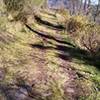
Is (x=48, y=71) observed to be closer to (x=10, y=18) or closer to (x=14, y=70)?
(x=14, y=70)

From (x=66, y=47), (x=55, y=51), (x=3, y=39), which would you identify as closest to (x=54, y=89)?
(x=3, y=39)

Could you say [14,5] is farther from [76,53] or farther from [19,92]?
[19,92]

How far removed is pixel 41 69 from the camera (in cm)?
852

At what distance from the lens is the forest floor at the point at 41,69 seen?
692cm

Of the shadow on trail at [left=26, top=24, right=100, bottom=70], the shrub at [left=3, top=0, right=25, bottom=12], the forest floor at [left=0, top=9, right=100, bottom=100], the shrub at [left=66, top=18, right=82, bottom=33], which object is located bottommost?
the shrub at [left=66, top=18, right=82, bottom=33]

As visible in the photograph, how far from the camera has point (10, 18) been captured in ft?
39.6

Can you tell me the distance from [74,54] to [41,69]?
311cm

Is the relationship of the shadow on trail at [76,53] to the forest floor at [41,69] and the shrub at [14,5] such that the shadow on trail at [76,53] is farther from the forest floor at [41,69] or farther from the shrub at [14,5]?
the shrub at [14,5]

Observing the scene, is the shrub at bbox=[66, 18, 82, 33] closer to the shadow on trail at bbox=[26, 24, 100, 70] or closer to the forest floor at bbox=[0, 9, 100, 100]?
the shadow on trail at bbox=[26, 24, 100, 70]

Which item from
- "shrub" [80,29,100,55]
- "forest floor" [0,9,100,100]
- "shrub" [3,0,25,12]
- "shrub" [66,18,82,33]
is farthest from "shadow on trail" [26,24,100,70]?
"shrub" [66,18,82,33]

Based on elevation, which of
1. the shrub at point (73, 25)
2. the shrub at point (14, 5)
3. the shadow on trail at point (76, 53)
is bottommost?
the shrub at point (73, 25)

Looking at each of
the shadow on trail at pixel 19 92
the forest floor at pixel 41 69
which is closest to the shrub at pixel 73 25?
the forest floor at pixel 41 69

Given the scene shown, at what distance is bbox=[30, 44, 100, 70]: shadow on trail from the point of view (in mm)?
10664

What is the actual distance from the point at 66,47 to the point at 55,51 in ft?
4.46
